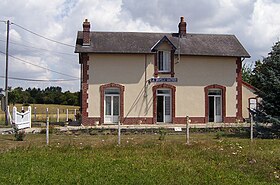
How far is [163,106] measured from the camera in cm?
3047

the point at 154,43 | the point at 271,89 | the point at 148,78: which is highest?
the point at 154,43

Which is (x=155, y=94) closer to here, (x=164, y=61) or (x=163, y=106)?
(x=163, y=106)

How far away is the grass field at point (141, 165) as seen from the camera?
30.6 feet

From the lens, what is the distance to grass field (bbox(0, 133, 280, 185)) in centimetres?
932

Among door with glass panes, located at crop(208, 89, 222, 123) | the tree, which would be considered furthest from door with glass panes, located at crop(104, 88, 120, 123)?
the tree

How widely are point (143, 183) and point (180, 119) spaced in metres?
21.5

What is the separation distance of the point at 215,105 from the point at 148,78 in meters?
5.10

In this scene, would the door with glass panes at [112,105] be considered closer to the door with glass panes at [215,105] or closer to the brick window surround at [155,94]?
the brick window surround at [155,94]

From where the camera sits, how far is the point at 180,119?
30.3m

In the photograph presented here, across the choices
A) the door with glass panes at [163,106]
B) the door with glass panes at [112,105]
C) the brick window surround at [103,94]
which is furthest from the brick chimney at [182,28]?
the door with glass panes at [112,105]

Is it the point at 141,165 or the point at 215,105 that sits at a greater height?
the point at 215,105

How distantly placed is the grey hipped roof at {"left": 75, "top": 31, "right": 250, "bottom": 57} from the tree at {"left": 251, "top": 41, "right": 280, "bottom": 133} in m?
9.94

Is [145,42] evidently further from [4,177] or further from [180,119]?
[4,177]

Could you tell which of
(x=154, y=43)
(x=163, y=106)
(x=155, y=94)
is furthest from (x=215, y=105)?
(x=154, y=43)
